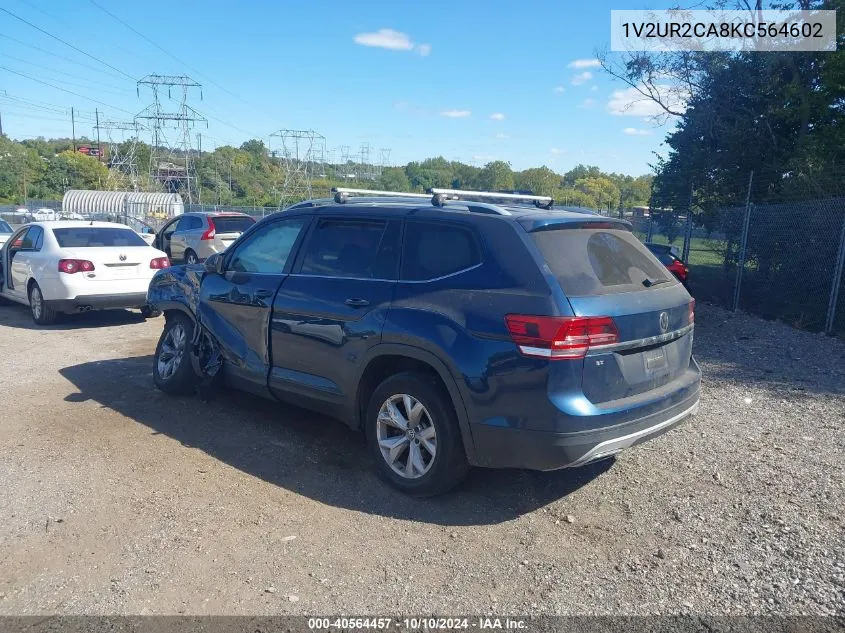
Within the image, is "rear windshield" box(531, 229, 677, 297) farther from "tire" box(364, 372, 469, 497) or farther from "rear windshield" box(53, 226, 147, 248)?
"rear windshield" box(53, 226, 147, 248)

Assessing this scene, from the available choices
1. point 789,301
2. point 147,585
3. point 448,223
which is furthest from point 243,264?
point 789,301

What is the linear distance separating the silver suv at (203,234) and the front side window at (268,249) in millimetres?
12108

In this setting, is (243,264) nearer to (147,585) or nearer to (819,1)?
(147,585)

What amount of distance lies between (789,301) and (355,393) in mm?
9736

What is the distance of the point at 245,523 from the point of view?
4168mm

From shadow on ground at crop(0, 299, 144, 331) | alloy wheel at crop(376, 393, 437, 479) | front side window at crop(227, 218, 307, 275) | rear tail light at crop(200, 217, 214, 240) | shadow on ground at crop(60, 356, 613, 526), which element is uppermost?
front side window at crop(227, 218, 307, 275)

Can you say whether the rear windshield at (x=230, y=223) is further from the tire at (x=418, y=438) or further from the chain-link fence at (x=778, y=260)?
the tire at (x=418, y=438)

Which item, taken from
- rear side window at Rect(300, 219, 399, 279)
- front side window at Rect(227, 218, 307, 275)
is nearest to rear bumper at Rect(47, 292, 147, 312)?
front side window at Rect(227, 218, 307, 275)

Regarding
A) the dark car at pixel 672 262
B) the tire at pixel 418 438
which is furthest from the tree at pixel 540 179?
the tire at pixel 418 438

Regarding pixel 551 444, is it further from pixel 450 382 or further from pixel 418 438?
pixel 418 438

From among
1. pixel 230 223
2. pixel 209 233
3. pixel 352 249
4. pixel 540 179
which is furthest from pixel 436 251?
pixel 540 179

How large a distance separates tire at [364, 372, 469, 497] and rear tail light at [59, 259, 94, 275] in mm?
7155

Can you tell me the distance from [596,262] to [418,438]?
5.16 ft

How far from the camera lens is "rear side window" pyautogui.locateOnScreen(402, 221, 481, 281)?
4.36 m
